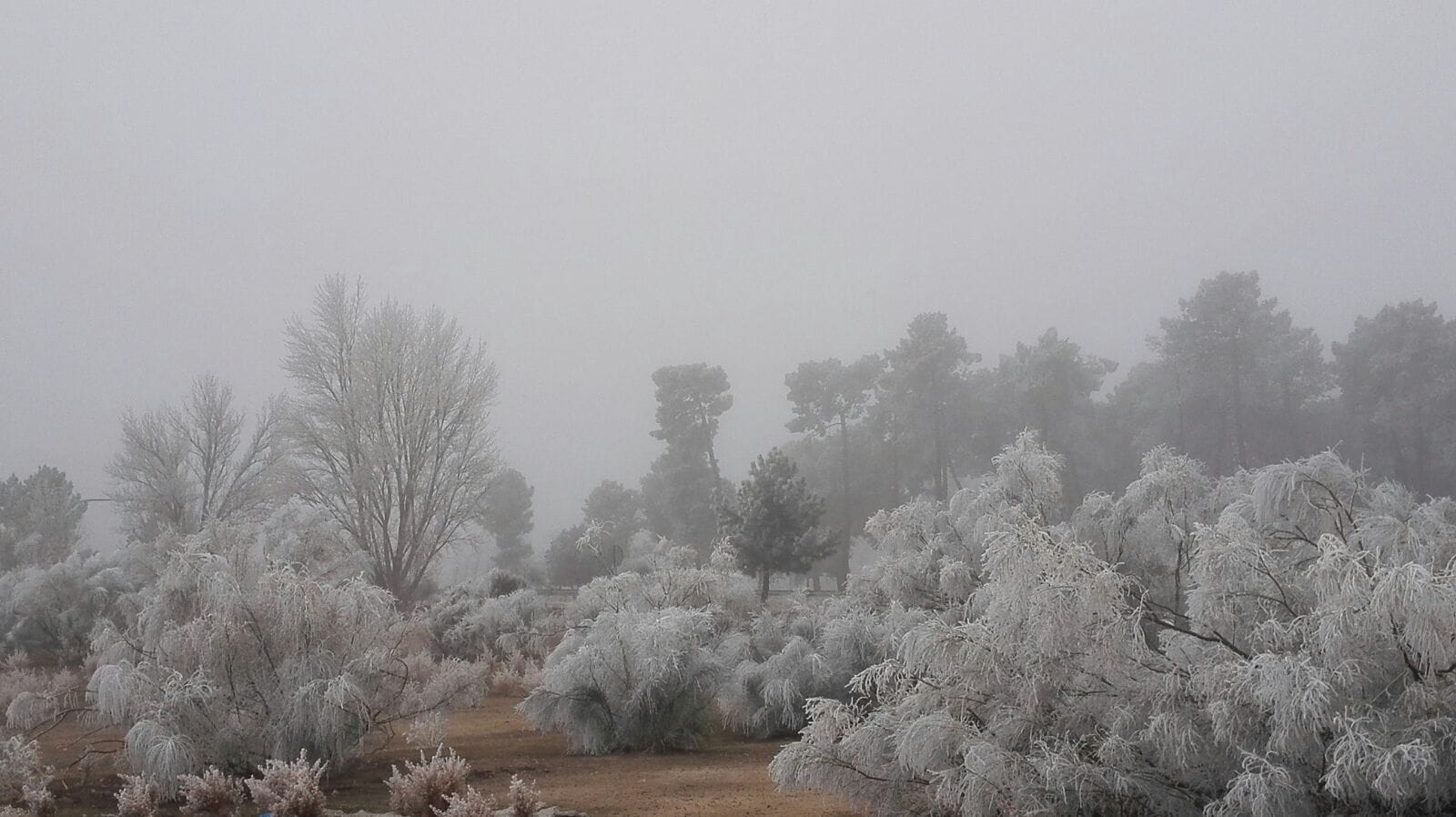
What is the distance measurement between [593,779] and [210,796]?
353cm

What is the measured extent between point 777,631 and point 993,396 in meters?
30.0

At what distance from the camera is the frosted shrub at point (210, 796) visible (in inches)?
298

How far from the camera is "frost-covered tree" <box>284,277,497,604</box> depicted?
77.2 ft

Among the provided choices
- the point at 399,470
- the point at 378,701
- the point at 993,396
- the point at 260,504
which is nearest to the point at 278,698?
the point at 378,701

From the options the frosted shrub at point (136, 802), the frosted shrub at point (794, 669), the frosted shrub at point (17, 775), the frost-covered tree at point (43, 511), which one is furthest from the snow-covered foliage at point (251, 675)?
the frost-covered tree at point (43, 511)

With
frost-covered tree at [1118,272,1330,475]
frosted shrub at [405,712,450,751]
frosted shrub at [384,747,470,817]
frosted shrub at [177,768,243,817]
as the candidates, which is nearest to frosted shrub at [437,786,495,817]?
frosted shrub at [384,747,470,817]

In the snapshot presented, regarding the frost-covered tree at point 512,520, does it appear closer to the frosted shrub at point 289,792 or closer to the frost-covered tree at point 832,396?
the frost-covered tree at point 832,396

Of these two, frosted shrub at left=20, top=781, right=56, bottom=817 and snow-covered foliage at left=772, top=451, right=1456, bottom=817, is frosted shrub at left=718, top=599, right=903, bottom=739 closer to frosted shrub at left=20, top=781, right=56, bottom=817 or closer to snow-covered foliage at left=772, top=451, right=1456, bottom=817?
snow-covered foliage at left=772, top=451, right=1456, bottom=817

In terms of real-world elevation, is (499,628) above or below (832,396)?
below

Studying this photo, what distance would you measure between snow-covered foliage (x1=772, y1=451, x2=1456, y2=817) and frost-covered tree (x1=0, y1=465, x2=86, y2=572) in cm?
3588

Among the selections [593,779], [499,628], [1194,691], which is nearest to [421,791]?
[593,779]

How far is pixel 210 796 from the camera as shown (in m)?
7.61

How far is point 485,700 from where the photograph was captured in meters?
15.3

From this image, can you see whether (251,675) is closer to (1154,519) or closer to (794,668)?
(794,668)
